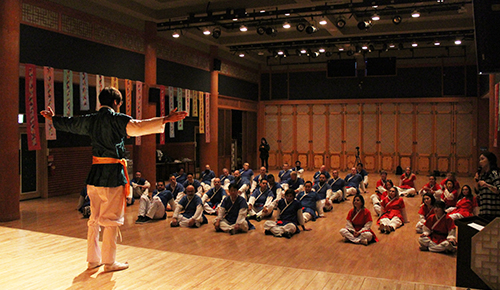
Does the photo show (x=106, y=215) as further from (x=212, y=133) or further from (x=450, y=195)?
(x=212, y=133)

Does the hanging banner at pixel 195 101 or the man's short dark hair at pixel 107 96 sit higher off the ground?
the hanging banner at pixel 195 101

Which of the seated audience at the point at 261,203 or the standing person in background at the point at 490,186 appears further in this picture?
the seated audience at the point at 261,203

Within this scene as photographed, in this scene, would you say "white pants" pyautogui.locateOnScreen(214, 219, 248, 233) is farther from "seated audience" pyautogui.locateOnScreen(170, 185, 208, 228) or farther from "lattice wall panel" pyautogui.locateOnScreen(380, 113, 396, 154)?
"lattice wall panel" pyautogui.locateOnScreen(380, 113, 396, 154)

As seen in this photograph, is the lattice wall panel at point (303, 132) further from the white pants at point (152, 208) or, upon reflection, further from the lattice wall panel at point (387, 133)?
the white pants at point (152, 208)

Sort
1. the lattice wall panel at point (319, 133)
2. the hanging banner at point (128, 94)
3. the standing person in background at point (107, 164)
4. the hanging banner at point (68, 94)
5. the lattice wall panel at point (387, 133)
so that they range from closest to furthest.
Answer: the standing person in background at point (107, 164), the hanging banner at point (68, 94), the hanging banner at point (128, 94), the lattice wall panel at point (387, 133), the lattice wall panel at point (319, 133)

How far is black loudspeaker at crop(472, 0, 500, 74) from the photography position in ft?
8.59

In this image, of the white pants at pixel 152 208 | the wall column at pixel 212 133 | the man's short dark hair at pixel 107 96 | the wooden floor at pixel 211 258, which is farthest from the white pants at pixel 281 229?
the wall column at pixel 212 133

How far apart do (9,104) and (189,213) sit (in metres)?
3.52

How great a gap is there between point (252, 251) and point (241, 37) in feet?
30.4

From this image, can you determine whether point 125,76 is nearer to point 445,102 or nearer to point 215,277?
point 215,277

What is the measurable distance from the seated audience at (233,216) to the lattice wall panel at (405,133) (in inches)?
418

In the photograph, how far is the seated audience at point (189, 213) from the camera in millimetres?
7223

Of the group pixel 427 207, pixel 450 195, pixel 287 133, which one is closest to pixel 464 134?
pixel 287 133

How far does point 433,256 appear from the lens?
5609 millimetres
